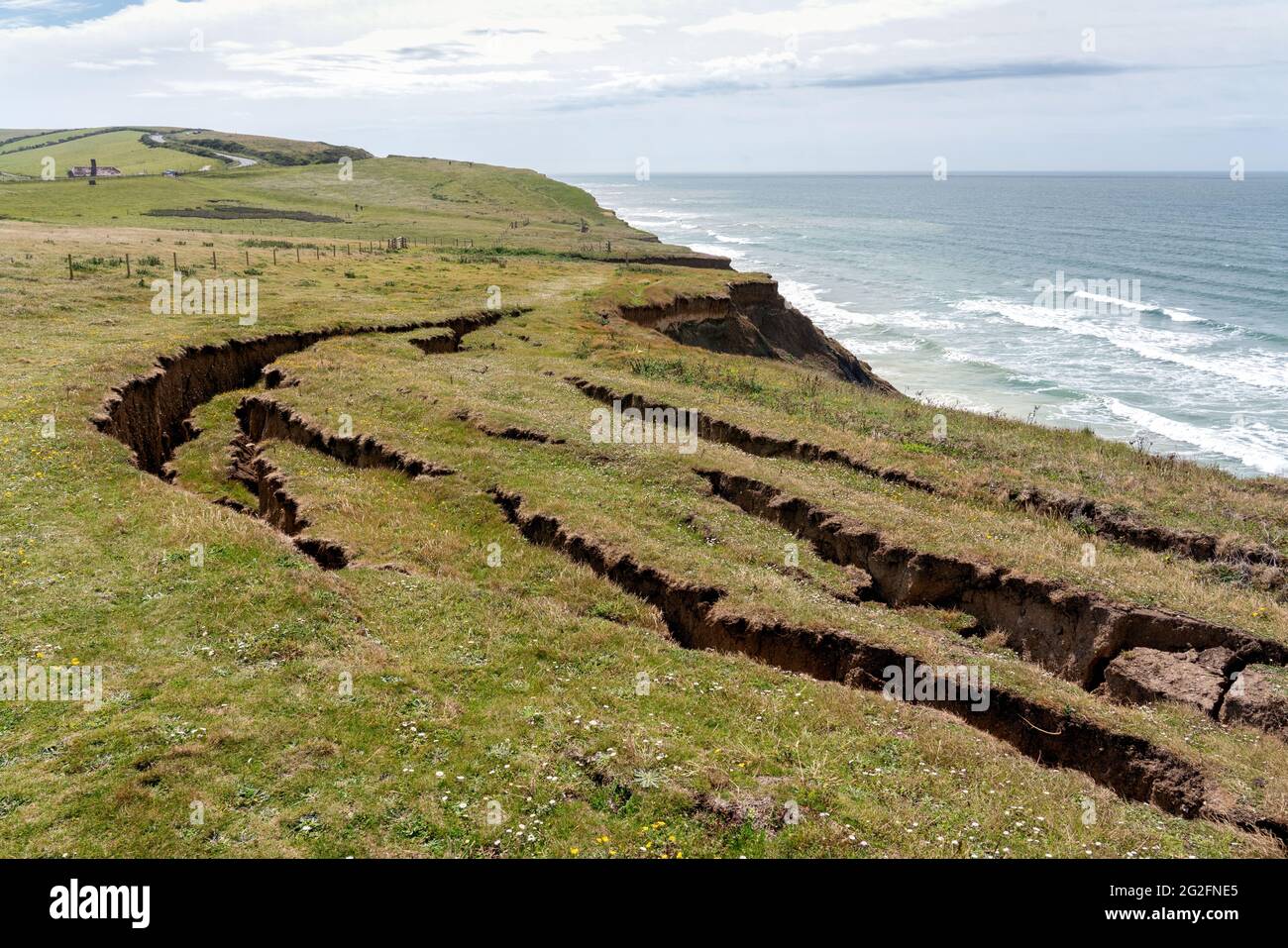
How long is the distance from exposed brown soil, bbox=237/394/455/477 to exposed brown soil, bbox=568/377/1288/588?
10514mm

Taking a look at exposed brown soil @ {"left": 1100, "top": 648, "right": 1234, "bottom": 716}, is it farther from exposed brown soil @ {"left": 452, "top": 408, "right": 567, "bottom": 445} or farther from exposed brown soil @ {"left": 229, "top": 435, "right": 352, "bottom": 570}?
exposed brown soil @ {"left": 229, "top": 435, "right": 352, "bottom": 570}

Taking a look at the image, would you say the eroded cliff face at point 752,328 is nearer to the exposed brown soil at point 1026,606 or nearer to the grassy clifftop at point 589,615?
the grassy clifftop at point 589,615

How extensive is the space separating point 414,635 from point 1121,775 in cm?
1373

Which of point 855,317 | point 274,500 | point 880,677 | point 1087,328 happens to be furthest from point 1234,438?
point 274,500

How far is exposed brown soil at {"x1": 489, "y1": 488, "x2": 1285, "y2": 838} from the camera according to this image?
1520 cm

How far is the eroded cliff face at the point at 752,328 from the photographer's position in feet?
197

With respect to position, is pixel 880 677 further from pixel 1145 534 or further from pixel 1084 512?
pixel 1084 512

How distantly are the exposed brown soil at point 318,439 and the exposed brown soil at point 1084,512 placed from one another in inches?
414

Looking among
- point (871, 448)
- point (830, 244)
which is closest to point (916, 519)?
point (871, 448)

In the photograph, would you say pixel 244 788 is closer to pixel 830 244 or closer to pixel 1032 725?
pixel 1032 725

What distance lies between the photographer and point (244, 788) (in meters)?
12.1

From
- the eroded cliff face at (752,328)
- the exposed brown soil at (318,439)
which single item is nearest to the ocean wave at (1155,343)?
the eroded cliff face at (752,328)

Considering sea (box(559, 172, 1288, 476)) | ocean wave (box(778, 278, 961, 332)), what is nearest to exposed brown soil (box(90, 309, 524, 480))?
sea (box(559, 172, 1288, 476))
